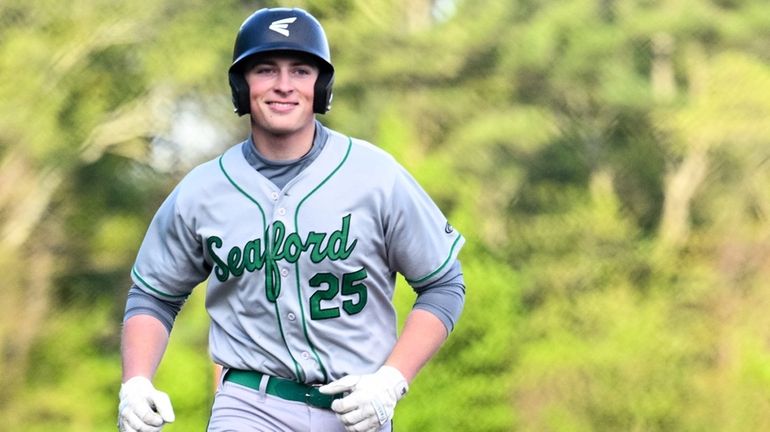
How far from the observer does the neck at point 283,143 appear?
3582mm

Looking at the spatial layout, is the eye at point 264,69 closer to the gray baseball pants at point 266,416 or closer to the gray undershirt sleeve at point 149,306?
the gray undershirt sleeve at point 149,306

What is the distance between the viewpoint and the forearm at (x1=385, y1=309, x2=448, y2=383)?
3443 millimetres

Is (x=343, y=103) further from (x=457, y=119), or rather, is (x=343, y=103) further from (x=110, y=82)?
(x=110, y=82)

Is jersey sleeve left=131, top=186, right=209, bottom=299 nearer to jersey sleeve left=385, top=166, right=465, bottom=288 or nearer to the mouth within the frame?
the mouth

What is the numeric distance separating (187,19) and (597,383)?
13434 mm

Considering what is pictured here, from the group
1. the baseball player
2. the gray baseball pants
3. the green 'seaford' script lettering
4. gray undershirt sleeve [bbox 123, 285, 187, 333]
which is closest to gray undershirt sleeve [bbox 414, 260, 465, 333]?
the baseball player

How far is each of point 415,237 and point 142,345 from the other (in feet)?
2.34

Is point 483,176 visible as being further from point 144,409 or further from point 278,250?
point 144,409

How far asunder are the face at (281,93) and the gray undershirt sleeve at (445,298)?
50 cm

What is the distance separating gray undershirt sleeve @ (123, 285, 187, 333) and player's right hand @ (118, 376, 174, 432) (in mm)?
305

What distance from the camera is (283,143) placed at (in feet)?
11.8

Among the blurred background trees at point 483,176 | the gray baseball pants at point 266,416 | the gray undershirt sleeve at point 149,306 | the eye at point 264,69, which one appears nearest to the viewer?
the gray baseball pants at point 266,416

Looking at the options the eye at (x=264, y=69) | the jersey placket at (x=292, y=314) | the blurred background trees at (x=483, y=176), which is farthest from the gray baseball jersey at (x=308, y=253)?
the blurred background trees at (x=483, y=176)

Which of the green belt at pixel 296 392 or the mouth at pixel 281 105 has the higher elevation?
the mouth at pixel 281 105
